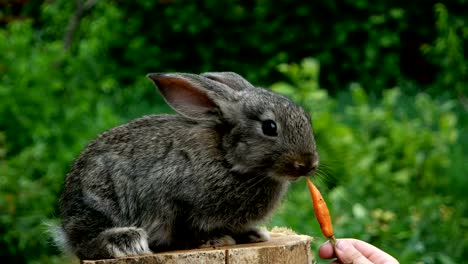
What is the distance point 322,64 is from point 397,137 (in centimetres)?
459

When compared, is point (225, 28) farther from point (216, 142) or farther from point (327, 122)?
point (216, 142)

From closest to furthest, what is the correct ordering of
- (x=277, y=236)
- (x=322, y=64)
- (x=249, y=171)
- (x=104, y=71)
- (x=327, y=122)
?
(x=249, y=171) → (x=277, y=236) → (x=327, y=122) → (x=104, y=71) → (x=322, y=64)

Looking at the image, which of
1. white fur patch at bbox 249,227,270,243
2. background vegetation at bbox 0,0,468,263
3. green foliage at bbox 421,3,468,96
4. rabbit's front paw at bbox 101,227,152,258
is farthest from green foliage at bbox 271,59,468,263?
rabbit's front paw at bbox 101,227,152,258

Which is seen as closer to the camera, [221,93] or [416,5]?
[221,93]

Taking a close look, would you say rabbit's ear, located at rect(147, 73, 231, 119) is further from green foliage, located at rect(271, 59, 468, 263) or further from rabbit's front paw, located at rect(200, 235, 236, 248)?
green foliage, located at rect(271, 59, 468, 263)

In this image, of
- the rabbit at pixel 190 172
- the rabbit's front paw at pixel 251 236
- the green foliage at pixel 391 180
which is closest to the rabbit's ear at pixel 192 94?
the rabbit at pixel 190 172

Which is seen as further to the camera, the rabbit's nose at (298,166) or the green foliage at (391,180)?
the green foliage at (391,180)

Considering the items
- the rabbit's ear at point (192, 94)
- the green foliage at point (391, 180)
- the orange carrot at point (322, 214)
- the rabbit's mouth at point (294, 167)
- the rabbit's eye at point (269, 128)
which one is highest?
the rabbit's ear at point (192, 94)

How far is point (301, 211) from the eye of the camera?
6.89 m

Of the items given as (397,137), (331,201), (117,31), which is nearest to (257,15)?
(117,31)

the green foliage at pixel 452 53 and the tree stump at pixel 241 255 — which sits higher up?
the green foliage at pixel 452 53

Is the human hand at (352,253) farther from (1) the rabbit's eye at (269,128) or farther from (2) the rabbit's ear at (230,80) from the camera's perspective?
(2) the rabbit's ear at (230,80)

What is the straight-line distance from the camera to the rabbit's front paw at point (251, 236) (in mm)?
3789

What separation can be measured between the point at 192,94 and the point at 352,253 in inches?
37.4
